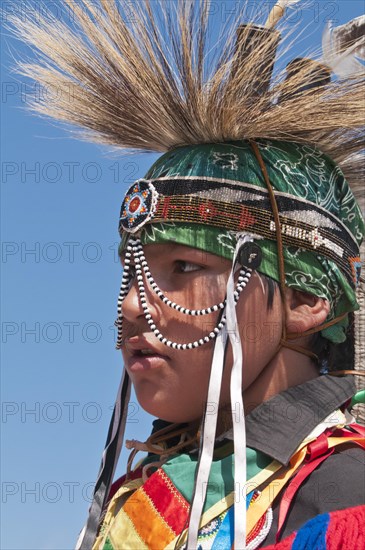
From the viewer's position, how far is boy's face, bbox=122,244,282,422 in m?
2.49

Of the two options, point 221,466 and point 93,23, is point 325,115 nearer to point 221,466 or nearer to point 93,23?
point 93,23

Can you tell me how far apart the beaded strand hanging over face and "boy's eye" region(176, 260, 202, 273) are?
0.08 metres

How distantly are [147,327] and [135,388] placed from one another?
0.18m

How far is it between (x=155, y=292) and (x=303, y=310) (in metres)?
0.42

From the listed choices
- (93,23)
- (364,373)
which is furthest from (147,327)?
(93,23)

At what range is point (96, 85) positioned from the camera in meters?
2.88

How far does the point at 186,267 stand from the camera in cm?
255

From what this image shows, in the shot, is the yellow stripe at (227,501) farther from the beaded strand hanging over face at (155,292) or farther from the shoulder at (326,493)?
the beaded strand hanging over face at (155,292)

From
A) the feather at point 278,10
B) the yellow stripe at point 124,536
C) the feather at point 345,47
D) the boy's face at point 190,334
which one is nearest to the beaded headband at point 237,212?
the boy's face at point 190,334

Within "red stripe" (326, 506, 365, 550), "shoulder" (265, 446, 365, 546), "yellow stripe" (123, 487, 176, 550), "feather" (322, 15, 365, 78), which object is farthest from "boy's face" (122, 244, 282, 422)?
"feather" (322, 15, 365, 78)

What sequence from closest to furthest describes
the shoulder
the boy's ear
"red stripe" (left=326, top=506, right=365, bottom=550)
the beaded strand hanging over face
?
"red stripe" (left=326, top=506, right=365, bottom=550)
the shoulder
the beaded strand hanging over face
the boy's ear

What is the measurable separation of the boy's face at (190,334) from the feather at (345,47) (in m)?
0.76

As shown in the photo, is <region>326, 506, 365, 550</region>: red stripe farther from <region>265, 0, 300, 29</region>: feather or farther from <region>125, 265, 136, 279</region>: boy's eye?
<region>265, 0, 300, 29</region>: feather

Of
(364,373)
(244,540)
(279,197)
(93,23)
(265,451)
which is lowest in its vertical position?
(244,540)
